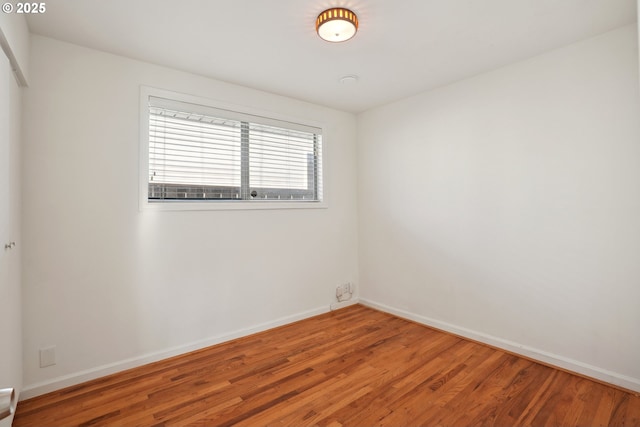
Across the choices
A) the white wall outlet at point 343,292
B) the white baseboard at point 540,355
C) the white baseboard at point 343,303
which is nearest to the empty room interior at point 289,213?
the white baseboard at point 540,355

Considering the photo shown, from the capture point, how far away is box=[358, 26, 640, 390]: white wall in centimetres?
218

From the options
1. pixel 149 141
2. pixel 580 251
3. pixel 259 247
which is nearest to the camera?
pixel 580 251

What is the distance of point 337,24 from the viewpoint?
1.97 metres

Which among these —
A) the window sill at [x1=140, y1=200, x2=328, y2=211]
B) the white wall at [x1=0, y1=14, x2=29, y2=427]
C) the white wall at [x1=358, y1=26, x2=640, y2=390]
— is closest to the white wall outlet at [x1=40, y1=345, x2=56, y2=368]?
the white wall at [x1=0, y1=14, x2=29, y2=427]

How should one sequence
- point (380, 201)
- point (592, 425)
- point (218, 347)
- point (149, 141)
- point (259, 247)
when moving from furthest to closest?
point (380, 201)
point (259, 247)
point (218, 347)
point (149, 141)
point (592, 425)

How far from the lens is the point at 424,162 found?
3.36m

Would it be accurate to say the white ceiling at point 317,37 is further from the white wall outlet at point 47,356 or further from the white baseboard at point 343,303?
the white baseboard at point 343,303

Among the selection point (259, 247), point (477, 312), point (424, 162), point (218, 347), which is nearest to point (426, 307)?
point (477, 312)

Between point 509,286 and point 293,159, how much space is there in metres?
2.48

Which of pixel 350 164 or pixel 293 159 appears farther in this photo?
pixel 350 164

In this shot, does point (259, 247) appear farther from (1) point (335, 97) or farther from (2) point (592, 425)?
(2) point (592, 425)

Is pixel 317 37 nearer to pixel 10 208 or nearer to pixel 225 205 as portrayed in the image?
pixel 225 205

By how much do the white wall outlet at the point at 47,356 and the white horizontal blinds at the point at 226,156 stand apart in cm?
125

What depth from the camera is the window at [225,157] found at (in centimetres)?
269
